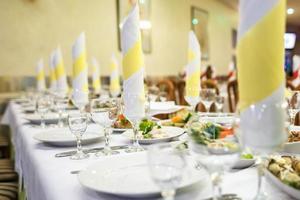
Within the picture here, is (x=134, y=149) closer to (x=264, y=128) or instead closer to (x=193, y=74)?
(x=264, y=128)

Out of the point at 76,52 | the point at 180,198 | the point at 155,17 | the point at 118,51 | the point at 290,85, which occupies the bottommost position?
the point at 180,198

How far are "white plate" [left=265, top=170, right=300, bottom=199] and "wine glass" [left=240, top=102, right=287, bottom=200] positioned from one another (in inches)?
1.4

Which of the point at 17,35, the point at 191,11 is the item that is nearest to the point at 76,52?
the point at 17,35

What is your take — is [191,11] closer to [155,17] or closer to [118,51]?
[155,17]

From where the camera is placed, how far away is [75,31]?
17.4 ft

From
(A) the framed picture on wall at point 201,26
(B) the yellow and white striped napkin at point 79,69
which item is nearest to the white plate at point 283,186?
(B) the yellow and white striped napkin at point 79,69

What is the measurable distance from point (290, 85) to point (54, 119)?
2478 millimetres

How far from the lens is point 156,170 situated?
537mm

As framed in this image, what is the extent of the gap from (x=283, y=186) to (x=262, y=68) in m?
0.22

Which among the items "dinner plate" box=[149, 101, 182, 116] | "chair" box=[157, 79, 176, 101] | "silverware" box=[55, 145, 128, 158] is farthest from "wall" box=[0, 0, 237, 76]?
"silverware" box=[55, 145, 128, 158]

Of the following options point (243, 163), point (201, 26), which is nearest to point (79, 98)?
point (243, 163)

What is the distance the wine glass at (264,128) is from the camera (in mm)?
602

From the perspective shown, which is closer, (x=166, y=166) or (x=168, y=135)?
(x=166, y=166)

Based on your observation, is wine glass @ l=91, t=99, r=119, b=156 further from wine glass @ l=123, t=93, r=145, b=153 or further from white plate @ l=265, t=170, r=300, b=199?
white plate @ l=265, t=170, r=300, b=199
